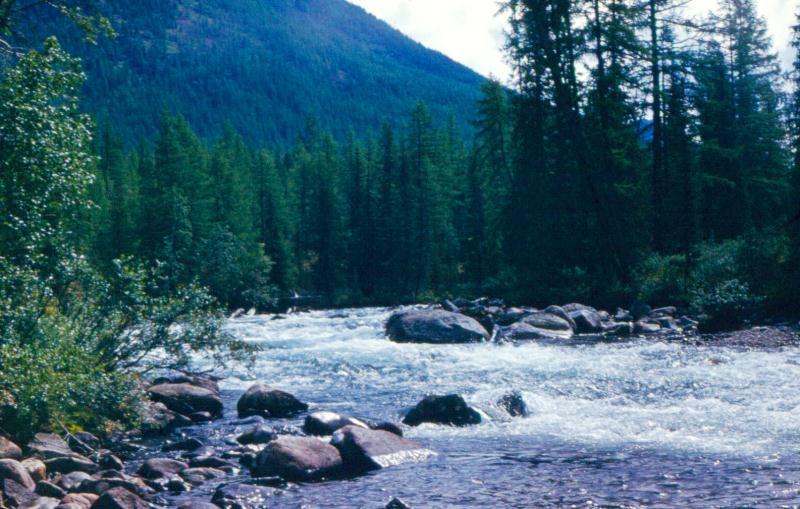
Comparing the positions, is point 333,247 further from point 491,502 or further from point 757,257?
point 491,502

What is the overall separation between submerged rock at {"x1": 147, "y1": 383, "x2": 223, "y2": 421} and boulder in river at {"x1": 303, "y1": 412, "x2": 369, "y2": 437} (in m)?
2.63

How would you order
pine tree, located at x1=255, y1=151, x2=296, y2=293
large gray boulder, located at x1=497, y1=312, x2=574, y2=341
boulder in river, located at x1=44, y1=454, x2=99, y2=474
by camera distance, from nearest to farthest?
boulder in river, located at x1=44, y1=454, x2=99, y2=474 < large gray boulder, located at x1=497, y1=312, x2=574, y2=341 < pine tree, located at x1=255, y1=151, x2=296, y2=293

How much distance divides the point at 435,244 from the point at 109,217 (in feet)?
77.8

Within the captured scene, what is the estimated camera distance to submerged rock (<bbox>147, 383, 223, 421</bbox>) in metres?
13.2

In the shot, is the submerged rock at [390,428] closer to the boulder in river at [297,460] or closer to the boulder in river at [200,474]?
the boulder in river at [297,460]

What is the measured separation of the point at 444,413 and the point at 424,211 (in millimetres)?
39649

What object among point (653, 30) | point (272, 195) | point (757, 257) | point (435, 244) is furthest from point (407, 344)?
point (272, 195)

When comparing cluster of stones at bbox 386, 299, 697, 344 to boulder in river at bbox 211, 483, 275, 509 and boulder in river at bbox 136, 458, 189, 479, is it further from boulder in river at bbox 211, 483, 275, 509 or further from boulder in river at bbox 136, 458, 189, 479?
boulder in river at bbox 211, 483, 275, 509

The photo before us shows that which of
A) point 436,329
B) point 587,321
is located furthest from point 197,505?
point 587,321

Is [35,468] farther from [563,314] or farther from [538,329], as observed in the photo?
[563,314]

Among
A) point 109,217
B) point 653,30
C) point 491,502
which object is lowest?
point 491,502

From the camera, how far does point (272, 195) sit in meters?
60.8

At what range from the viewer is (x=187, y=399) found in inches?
525

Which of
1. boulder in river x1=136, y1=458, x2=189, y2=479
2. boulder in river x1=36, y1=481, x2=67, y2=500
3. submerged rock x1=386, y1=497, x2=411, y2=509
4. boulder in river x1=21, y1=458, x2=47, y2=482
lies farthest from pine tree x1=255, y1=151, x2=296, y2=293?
submerged rock x1=386, y1=497, x2=411, y2=509
